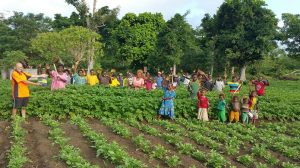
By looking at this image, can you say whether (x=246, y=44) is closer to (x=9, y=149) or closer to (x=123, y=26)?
(x=123, y=26)

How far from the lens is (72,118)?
1151 cm

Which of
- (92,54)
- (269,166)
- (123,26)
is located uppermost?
(123,26)

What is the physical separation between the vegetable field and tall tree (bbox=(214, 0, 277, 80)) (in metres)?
20.8

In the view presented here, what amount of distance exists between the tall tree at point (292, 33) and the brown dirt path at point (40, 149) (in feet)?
106

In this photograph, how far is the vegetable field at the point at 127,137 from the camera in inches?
314

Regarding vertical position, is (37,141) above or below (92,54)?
below

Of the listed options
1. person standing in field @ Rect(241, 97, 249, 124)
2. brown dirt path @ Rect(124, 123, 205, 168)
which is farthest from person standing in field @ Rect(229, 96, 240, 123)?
brown dirt path @ Rect(124, 123, 205, 168)

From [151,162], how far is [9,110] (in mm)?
5554

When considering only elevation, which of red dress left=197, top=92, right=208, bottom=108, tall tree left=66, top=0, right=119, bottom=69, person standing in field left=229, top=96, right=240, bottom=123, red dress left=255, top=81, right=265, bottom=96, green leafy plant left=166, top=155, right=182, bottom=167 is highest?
tall tree left=66, top=0, right=119, bottom=69

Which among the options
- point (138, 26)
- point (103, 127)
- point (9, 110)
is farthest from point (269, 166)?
point (138, 26)

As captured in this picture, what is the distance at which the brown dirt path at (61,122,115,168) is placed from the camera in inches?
307

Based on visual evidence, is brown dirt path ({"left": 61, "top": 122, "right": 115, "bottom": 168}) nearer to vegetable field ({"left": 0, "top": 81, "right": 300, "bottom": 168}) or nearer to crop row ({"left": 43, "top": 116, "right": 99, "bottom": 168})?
vegetable field ({"left": 0, "top": 81, "right": 300, "bottom": 168})

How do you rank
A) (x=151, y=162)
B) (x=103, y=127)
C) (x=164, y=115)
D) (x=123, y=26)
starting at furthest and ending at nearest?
(x=123, y=26) → (x=164, y=115) → (x=103, y=127) → (x=151, y=162)

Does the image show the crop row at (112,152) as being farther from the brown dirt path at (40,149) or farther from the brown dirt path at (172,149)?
the brown dirt path at (172,149)
